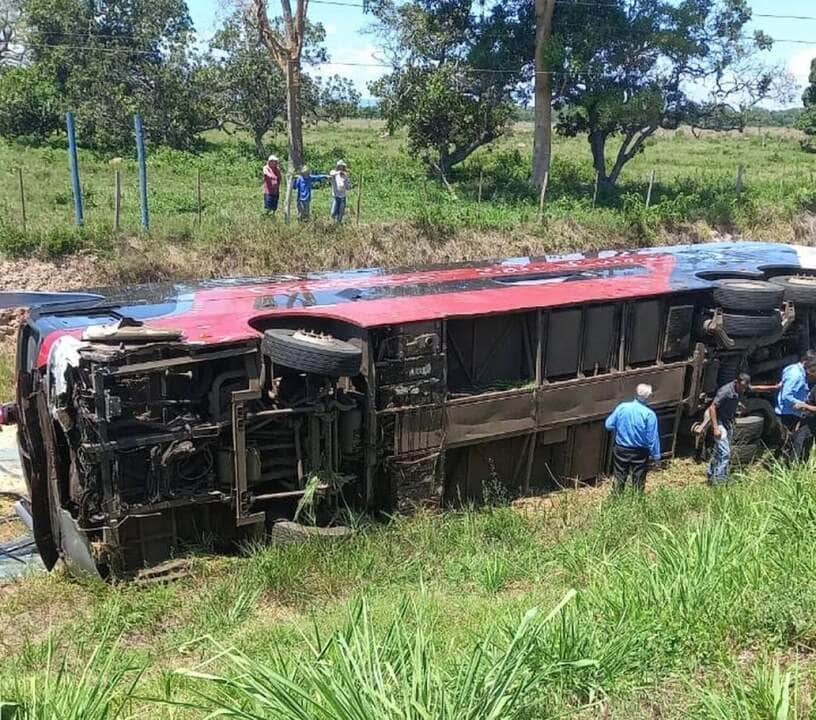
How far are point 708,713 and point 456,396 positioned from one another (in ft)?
16.6

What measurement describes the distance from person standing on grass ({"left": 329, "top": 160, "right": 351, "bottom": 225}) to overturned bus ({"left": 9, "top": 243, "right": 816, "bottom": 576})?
23.3ft

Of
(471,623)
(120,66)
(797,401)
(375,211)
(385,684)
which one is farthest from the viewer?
(120,66)

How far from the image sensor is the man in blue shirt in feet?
26.7

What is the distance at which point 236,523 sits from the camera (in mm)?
6875

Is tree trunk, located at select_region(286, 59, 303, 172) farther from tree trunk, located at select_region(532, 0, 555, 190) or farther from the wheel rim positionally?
the wheel rim

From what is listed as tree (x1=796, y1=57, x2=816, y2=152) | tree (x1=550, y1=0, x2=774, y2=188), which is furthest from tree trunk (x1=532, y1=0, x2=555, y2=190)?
tree (x1=796, y1=57, x2=816, y2=152)

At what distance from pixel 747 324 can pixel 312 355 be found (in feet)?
17.4

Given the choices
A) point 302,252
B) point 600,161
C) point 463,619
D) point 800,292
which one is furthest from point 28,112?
point 463,619

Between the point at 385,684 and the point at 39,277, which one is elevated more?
the point at 385,684

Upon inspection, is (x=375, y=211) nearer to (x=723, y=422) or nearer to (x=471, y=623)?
(x=723, y=422)

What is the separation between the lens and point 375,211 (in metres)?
18.4

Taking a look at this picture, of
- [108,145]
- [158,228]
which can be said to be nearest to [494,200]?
[158,228]

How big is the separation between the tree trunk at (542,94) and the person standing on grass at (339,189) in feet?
23.1

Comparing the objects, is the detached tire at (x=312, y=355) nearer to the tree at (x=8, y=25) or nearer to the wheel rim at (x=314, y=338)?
the wheel rim at (x=314, y=338)
